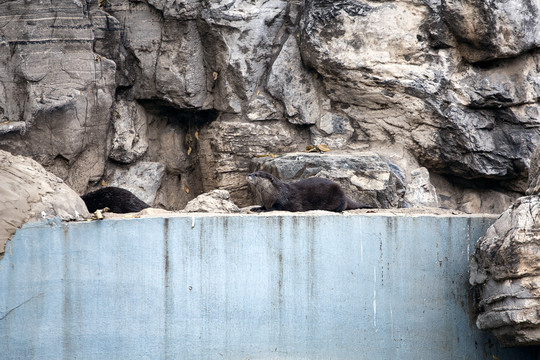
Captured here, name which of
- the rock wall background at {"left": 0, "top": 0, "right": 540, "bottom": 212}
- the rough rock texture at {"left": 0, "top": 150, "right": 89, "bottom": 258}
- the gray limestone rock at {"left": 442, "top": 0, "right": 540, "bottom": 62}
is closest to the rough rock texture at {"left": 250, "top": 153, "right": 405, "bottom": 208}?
the rock wall background at {"left": 0, "top": 0, "right": 540, "bottom": 212}

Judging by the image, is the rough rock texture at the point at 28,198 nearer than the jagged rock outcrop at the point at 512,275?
No

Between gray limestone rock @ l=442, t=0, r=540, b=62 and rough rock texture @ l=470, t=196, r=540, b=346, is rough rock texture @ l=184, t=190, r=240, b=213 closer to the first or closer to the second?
rough rock texture @ l=470, t=196, r=540, b=346

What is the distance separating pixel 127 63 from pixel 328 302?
15.0ft

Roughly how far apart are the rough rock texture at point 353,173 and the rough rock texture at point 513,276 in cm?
284

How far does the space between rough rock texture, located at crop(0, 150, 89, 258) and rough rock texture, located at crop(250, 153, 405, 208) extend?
2995 millimetres

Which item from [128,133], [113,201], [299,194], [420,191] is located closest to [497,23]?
[420,191]

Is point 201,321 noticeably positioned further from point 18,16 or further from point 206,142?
point 18,16

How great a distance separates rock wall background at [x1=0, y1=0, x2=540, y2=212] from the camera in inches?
299

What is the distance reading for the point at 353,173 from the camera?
756cm

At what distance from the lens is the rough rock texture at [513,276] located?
4289 millimetres

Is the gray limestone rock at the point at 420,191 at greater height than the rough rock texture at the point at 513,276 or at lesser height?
greater

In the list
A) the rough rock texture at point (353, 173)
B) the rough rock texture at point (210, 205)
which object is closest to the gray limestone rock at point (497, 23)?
the rough rock texture at point (353, 173)

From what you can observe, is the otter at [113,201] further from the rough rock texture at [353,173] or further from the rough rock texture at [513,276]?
the rough rock texture at [513,276]

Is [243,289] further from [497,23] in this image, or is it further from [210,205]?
[497,23]
